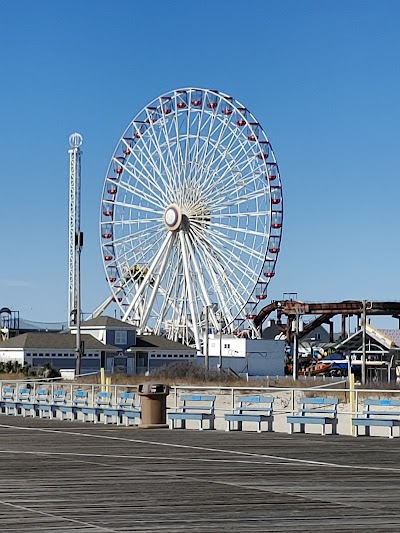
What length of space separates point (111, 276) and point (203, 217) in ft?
29.8

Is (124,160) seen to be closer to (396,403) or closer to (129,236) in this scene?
(129,236)

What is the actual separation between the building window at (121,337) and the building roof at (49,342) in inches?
82.8

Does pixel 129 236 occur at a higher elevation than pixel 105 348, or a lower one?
higher

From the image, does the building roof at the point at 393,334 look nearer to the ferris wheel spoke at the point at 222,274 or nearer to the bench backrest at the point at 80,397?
the ferris wheel spoke at the point at 222,274

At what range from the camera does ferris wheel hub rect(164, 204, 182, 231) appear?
69125 mm

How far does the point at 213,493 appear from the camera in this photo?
46.7ft

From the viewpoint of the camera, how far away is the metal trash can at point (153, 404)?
27.2m

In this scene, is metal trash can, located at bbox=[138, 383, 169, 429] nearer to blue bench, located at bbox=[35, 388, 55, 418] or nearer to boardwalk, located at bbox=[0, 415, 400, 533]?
boardwalk, located at bbox=[0, 415, 400, 533]

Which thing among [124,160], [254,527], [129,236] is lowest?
[254,527]

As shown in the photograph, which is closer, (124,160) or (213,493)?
(213,493)

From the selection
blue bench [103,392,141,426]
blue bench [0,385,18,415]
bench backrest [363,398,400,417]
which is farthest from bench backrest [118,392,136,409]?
bench backrest [363,398,400,417]

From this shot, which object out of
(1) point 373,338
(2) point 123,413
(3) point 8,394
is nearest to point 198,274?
(1) point 373,338

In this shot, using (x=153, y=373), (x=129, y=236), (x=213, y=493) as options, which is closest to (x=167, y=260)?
(x=129, y=236)

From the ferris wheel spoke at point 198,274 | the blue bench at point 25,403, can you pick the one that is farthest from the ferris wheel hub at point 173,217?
the blue bench at point 25,403
